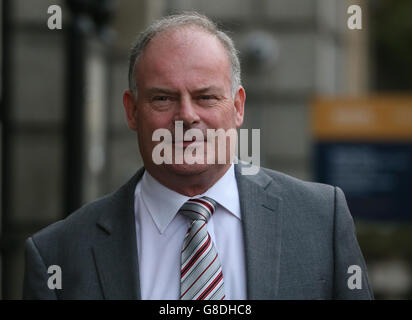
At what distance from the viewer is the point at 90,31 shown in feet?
19.3

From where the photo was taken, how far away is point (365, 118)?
8.67m

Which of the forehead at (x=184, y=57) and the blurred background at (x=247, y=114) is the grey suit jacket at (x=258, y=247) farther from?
the blurred background at (x=247, y=114)

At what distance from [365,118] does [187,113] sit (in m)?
6.70

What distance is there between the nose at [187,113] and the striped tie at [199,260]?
29 centimetres

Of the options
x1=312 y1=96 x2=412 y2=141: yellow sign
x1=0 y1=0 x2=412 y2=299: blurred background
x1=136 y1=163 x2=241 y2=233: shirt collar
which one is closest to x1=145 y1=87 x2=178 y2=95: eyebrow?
x1=136 y1=163 x2=241 y2=233: shirt collar

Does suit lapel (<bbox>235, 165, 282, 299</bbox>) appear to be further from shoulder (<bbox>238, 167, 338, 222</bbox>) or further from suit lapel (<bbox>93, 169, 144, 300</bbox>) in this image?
suit lapel (<bbox>93, 169, 144, 300</bbox>)

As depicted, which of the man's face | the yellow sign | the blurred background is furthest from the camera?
the yellow sign

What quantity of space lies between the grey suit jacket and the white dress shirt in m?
0.03

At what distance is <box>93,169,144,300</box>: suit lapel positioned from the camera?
2326mm

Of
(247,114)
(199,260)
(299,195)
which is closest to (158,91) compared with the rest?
(199,260)

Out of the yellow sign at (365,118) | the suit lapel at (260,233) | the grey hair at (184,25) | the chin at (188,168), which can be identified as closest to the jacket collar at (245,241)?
the suit lapel at (260,233)

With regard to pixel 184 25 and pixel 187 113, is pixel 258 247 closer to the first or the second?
pixel 187 113
